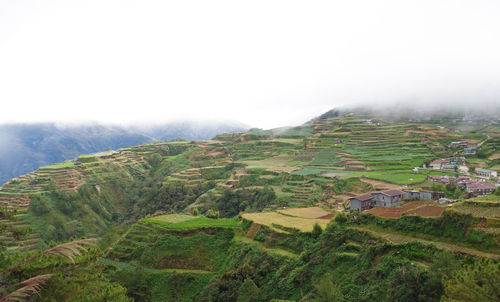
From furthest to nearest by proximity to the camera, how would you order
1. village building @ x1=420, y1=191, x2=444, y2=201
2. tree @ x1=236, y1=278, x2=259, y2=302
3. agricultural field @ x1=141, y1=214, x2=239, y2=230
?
agricultural field @ x1=141, y1=214, x2=239, y2=230, village building @ x1=420, y1=191, x2=444, y2=201, tree @ x1=236, y1=278, x2=259, y2=302

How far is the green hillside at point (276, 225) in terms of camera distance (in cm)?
1146

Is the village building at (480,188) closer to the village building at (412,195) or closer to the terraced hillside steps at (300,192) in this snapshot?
the village building at (412,195)

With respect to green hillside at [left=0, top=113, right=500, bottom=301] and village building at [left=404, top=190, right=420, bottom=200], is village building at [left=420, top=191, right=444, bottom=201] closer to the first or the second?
village building at [left=404, top=190, right=420, bottom=200]

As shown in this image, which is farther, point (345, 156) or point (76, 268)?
point (345, 156)

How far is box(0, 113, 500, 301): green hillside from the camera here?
1146 centimetres

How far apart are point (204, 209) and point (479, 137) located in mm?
51092

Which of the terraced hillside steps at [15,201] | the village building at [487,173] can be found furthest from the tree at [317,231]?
the terraced hillside steps at [15,201]

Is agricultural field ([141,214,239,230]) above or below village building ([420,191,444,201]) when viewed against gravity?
below

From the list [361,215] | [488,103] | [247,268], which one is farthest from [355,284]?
[488,103]

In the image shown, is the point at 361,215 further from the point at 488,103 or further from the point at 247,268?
the point at 488,103

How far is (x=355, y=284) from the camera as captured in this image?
46.6 ft

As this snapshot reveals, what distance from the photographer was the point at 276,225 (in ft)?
79.7

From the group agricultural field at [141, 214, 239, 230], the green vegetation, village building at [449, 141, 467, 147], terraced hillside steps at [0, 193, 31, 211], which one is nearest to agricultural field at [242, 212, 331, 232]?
the green vegetation

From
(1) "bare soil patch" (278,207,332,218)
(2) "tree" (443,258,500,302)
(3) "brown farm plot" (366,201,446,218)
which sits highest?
(2) "tree" (443,258,500,302)
